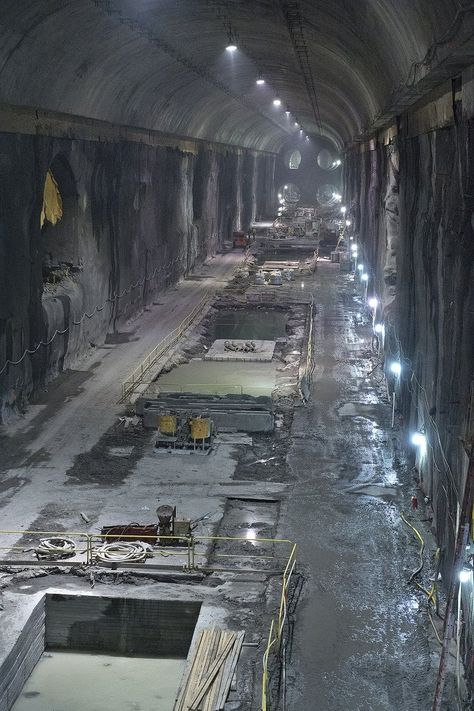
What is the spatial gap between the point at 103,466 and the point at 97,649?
5120 mm

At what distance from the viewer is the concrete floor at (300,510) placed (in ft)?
38.8

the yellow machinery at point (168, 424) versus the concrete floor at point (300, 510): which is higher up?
the yellow machinery at point (168, 424)

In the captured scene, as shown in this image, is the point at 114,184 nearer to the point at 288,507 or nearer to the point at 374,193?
the point at 374,193

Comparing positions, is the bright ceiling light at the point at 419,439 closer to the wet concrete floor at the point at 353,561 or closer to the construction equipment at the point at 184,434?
the wet concrete floor at the point at 353,561

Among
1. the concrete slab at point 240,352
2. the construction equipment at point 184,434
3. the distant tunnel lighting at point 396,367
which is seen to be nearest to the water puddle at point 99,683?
the construction equipment at point 184,434

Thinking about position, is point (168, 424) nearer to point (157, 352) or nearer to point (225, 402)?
point (225, 402)

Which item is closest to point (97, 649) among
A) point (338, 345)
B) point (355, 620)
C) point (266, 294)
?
point (355, 620)

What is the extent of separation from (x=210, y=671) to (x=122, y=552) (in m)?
3.47

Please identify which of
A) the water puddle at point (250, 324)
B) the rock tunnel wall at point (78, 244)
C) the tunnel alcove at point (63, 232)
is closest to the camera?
the rock tunnel wall at point (78, 244)

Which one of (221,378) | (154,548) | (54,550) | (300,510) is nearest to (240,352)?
(221,378)

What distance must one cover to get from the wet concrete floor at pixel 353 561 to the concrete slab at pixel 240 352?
396 cm

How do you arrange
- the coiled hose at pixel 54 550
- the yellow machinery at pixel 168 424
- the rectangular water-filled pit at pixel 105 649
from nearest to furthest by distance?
the rectangular water-filled pit at pixel 105 649 < the coiled hose at pixel 54 550 < the yellow machinery at pixel 168 424

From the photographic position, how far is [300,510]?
652 inches

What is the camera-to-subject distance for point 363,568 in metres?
14.4
